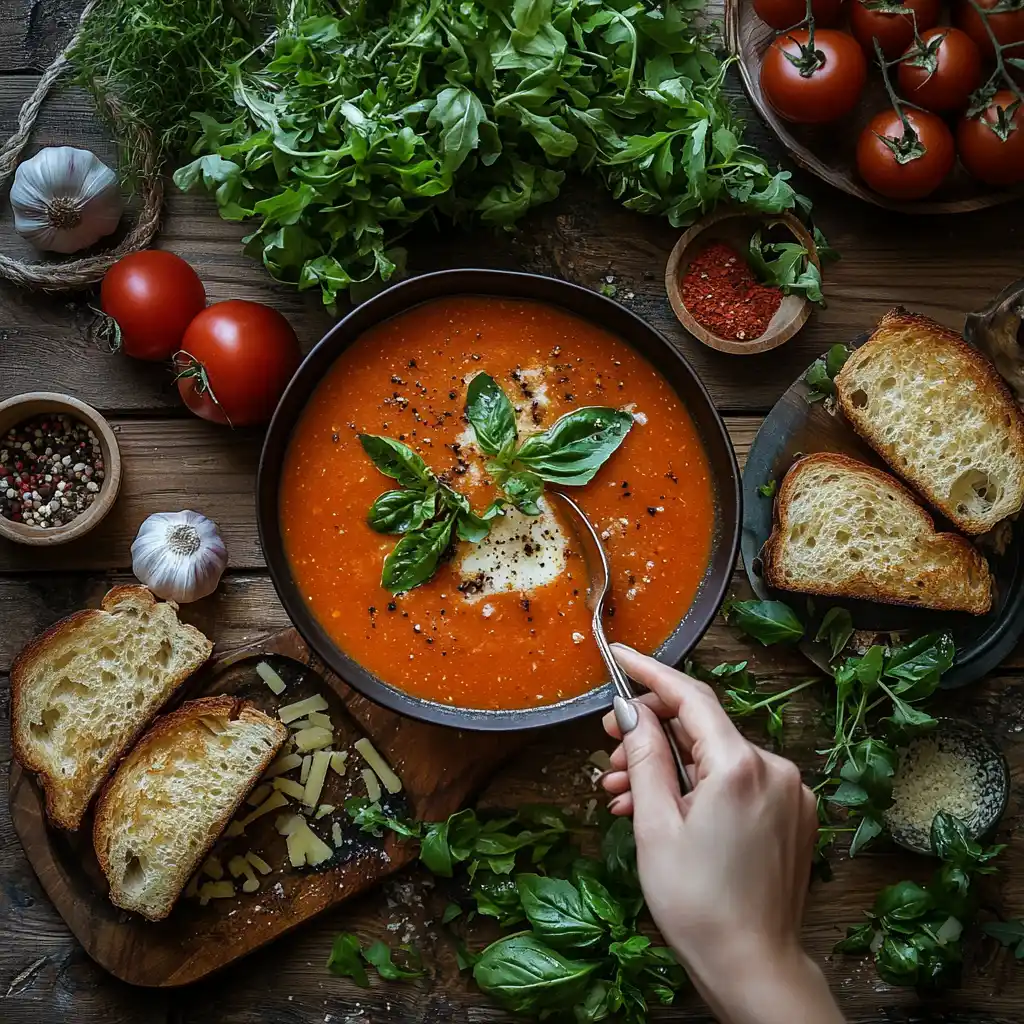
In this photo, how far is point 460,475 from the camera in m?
2.53

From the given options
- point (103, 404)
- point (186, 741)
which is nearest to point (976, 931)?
point (186, 741)

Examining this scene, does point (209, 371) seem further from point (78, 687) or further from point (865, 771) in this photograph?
point (865, 771)

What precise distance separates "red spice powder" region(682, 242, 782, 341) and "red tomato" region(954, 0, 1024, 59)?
846 millimetres

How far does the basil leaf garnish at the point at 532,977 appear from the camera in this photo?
2.50 m

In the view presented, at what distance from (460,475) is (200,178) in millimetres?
1002

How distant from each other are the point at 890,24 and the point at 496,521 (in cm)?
164

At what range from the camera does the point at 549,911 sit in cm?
256

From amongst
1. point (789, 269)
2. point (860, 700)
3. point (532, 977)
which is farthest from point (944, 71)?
point (532, 977)

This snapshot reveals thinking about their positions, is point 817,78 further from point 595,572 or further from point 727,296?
point 595,572

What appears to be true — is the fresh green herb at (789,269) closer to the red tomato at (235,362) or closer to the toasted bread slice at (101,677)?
the red tomato at (235,362)

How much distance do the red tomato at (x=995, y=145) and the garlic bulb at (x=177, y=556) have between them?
2182 millimetres

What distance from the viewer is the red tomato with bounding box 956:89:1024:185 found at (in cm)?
268

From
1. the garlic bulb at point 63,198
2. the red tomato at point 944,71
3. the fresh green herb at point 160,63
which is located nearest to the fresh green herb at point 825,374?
the red tomato at point 944,71

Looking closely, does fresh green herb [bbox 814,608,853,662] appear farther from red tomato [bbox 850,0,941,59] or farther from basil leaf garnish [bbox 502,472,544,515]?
red tomato [bbox 850,0,941,59]
